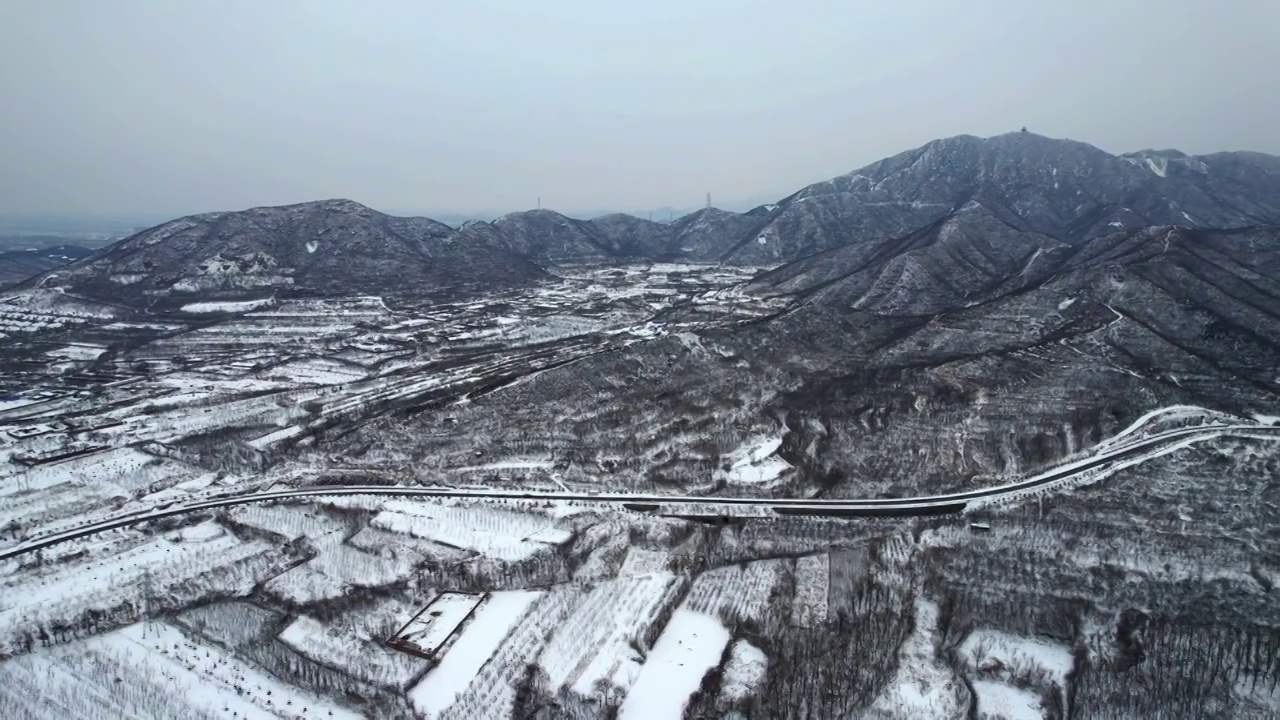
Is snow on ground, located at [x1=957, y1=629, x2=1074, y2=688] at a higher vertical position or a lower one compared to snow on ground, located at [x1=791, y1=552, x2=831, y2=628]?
lower

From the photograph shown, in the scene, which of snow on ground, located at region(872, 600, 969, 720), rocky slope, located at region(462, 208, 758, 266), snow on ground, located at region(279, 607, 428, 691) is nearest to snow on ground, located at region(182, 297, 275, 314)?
rocky slope, located at region(462, 208, 758, 266)

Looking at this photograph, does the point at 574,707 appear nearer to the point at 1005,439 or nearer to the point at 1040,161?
the point at 1005,439

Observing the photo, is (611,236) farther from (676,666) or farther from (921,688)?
(921,688)

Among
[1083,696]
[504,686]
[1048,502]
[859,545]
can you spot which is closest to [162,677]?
[504,686]

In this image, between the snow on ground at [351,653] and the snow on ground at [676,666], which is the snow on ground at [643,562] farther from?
the snow on ground at [351,653]

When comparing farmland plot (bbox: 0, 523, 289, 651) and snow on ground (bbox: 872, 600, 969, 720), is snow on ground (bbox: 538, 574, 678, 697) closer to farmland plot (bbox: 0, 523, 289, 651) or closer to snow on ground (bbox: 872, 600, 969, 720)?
snow on ground (bbox: 872, 600, 969, 720)

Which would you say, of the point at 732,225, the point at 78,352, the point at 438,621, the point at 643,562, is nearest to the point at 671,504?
the point at 643,562
